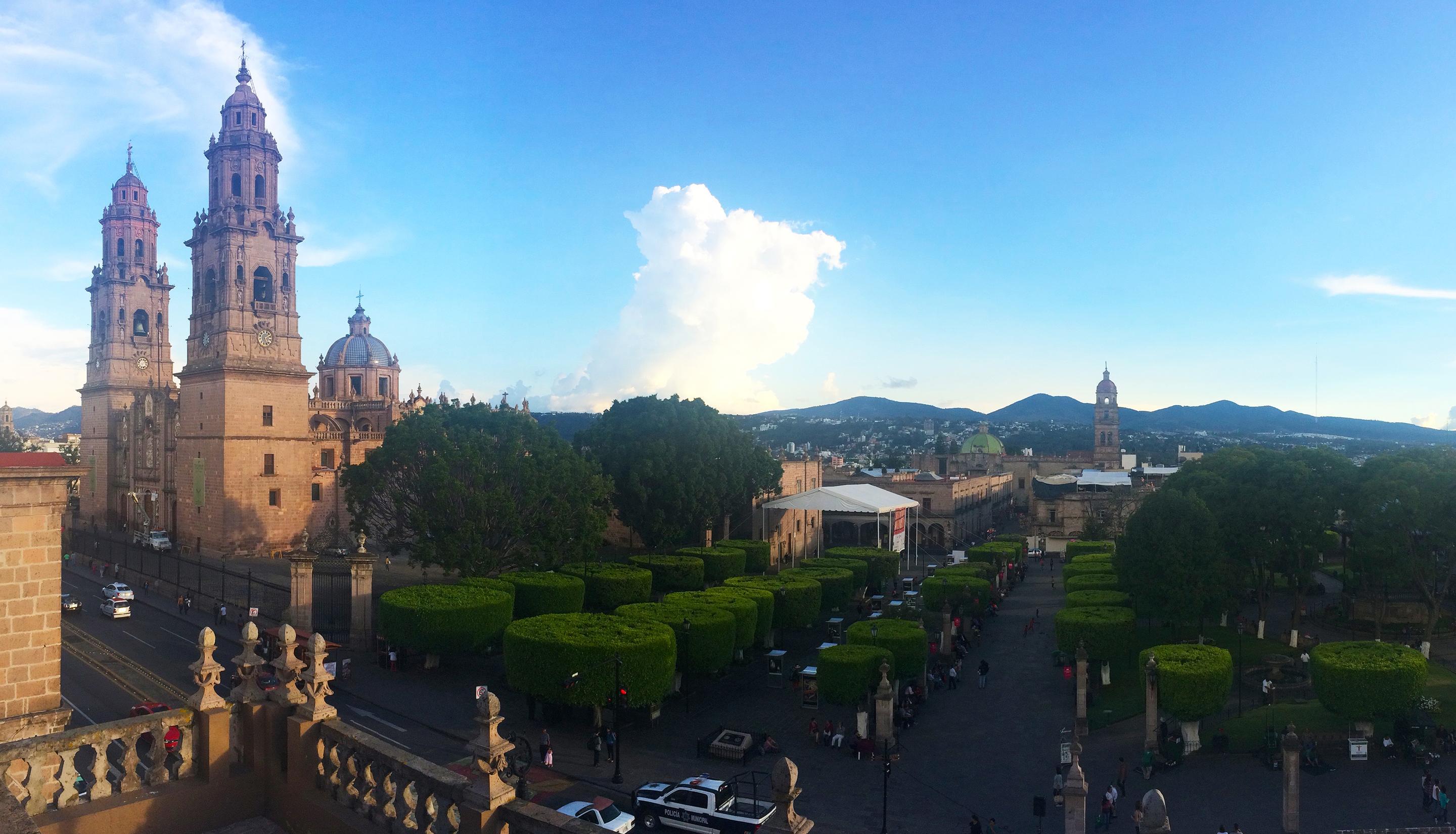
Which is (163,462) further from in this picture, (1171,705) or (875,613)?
(1171,705)

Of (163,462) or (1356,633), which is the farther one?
(163,462)

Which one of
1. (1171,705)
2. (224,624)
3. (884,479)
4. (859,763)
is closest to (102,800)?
(859,763)

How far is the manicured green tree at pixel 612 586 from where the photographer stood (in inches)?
1441

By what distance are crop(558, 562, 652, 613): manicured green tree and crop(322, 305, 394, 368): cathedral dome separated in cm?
4778

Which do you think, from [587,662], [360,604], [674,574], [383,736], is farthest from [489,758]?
[674,574]

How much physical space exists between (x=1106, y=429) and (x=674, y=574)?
90.6 meters

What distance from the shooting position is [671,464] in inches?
1994

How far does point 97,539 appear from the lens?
53219 millimetres

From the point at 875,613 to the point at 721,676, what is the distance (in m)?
14.1

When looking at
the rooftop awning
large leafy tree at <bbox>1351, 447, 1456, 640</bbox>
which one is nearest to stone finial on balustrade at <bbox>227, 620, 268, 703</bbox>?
large leafy tree at <bbox>1351, 447, 1456, 640</bbox>

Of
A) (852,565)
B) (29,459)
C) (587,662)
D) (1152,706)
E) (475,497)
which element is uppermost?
(29,459)

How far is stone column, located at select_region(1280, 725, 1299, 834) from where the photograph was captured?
19.7 metres

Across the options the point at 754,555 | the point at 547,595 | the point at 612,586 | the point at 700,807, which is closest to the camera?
the point at 700,807

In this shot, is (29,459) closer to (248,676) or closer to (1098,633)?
(248,676)
